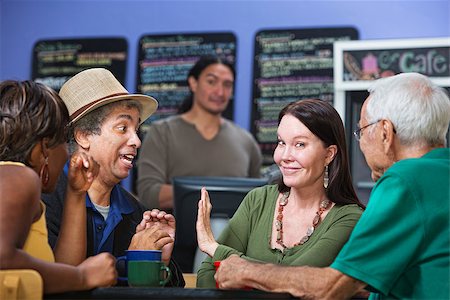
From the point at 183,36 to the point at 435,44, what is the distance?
212 centimetres

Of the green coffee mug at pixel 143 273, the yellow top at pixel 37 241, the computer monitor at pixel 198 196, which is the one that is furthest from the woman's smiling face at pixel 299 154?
the computer monitor at pixel 198 196

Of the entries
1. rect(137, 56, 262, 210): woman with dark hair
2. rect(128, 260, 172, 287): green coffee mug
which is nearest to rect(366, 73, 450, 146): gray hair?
rect(128, 260, 172, 287): green coffee mug

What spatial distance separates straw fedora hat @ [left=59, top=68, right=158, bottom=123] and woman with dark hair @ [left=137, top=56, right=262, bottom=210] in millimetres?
2049

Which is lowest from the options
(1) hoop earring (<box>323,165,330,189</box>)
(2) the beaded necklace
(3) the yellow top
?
(2) the beaded necklace

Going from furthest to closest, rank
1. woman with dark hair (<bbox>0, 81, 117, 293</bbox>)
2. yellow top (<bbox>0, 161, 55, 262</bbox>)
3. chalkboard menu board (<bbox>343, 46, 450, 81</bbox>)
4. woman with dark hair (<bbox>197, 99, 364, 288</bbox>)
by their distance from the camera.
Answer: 1. chalkboard menu board (<bbox>343, 46, 450, 81</bbox>)
2. woman with dark hair (<bbox>197, 99, 364, 288</bbox>)
3. yellow top (<bbox>0, 161, 55, 262</bbox>)
4. woman with dark hair (<bbox>0, 81, 117, 293</bbox>)

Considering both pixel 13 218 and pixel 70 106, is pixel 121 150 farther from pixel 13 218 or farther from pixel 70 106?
pixel 13 218

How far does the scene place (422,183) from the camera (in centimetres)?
212

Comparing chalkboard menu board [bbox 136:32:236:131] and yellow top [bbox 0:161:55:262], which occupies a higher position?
chalkboard menu board [bbox 136:32:236:131]

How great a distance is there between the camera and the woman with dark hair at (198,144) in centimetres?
509

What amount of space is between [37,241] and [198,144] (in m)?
3.32

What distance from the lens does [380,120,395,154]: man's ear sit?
2287mm

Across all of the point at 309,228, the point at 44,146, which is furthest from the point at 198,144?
the point at 44,146

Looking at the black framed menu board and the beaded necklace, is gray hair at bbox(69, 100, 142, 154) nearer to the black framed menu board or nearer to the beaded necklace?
the beaded necklace

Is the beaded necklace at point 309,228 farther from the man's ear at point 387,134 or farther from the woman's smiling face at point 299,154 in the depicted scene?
the man's ear at point 387,134
